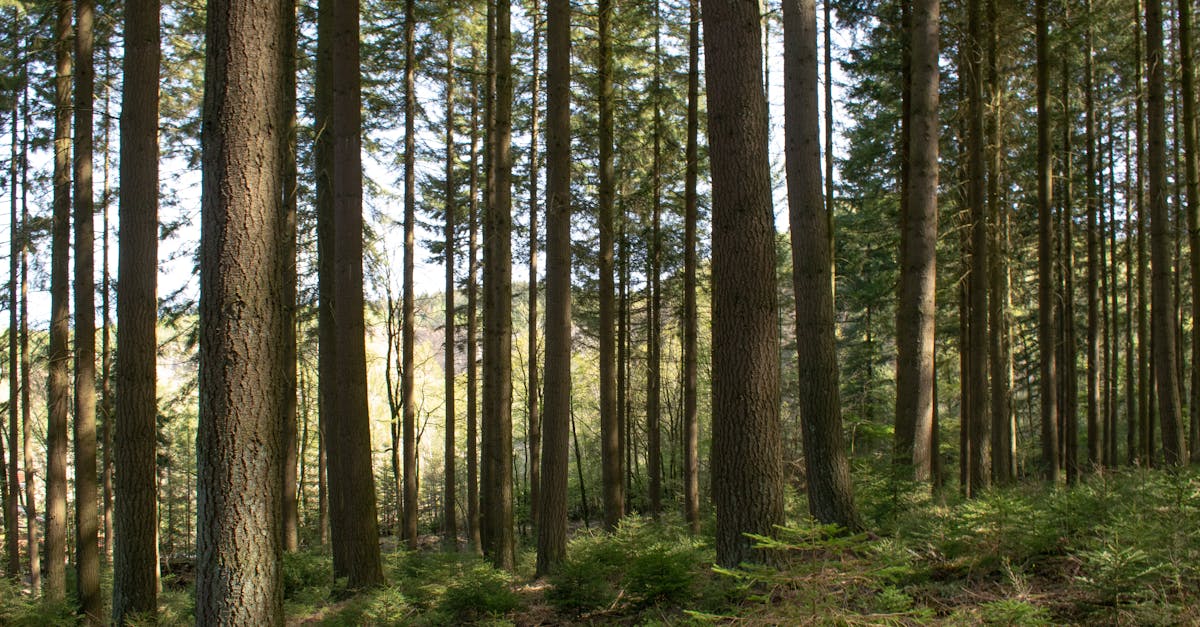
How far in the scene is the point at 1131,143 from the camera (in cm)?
2039

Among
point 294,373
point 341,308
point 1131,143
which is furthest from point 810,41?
point 1131,143

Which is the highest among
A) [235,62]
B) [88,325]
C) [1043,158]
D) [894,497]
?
[1043,158]

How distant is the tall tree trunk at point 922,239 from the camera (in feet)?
29.6

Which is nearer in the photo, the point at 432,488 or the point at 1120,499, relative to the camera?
the point at 1120,499

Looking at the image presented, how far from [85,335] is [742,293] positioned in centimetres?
944

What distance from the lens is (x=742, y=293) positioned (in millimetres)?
5543

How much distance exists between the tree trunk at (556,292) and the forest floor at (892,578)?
1.87 ft

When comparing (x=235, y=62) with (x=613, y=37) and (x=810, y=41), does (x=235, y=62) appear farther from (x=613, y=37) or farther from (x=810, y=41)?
(x=613, y=37)

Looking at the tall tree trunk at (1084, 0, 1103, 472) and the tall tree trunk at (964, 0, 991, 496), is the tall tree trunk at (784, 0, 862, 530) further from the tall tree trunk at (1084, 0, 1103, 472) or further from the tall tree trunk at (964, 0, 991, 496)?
the tall tree trunk at (1084, 0, 1103, 472)

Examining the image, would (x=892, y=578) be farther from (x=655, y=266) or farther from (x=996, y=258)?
(x=655, y=266)

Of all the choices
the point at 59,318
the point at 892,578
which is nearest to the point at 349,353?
the point at 59,318

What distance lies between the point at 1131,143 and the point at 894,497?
60.3 feet

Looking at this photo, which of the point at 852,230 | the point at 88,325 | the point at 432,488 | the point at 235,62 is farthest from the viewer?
the point at 432,488

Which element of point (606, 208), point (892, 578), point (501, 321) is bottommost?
point (892, 578)
